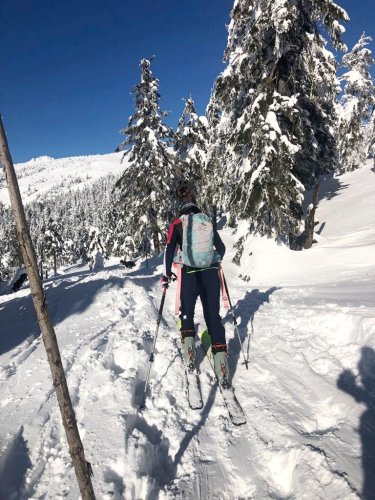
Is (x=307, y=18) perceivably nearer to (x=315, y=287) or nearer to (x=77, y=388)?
(x=315, y=287)

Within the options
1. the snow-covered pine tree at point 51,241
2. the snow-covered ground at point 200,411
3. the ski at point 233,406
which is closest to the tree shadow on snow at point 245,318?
the snow-covered ground at point 200,411

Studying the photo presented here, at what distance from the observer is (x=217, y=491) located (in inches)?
114

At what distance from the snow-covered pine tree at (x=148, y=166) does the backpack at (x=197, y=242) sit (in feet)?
50.3

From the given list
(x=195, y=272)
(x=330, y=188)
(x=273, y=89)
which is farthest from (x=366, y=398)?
(x=330, y=188)

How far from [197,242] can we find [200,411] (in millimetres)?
2248

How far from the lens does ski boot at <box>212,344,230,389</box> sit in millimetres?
4281

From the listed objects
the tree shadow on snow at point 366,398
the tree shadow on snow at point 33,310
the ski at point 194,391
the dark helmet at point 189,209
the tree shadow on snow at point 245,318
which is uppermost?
the dark helmet at point 189,209

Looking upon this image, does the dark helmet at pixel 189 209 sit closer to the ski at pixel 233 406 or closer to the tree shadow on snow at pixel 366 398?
the ski at pixel 233 406

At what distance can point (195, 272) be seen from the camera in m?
4.82

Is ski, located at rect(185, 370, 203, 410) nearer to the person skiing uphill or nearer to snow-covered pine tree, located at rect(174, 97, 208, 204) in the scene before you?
the person skiing uphill

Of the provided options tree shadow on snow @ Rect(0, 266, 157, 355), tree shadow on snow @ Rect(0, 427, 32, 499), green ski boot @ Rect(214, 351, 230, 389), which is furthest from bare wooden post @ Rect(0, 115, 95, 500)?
tree shadow on snow @ Rect(0, 266, 157, 355)

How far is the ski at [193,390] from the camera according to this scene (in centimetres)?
405

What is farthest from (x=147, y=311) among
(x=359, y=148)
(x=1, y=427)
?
(x=359, y=148)

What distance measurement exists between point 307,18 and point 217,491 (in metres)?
14.2
